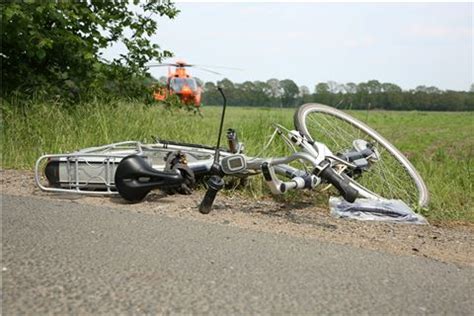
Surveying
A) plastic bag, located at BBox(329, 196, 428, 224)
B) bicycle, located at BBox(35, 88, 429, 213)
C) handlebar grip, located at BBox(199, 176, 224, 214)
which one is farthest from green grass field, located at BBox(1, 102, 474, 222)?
handlebar grip, located at BBox(199, 176, 224, 214)

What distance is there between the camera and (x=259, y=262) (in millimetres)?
2834

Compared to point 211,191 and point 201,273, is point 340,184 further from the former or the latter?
point 201,273

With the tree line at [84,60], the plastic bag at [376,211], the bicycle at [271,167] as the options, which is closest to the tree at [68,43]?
the tree line at [84,60]

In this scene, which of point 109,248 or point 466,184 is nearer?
point 109,248

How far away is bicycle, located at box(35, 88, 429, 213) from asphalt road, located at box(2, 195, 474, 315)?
620 millimetres

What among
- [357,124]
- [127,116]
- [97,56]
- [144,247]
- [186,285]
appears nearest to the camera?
[186,285]

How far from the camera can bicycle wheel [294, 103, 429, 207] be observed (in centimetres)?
509

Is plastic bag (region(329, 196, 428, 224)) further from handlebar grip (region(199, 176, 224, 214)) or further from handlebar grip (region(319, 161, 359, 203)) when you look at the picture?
handlebar grip (region(199, 176, 224, 214))

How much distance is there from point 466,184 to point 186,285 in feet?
17.2

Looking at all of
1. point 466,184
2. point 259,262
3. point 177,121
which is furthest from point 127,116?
point 259,262

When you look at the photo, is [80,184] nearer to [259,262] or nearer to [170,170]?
[170,170]

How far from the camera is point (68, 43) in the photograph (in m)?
8.73

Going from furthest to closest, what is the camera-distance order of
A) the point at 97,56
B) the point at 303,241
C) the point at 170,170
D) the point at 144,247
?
the point at 97,56
the point at 170,170
the point at 303,241
the point at 144,247

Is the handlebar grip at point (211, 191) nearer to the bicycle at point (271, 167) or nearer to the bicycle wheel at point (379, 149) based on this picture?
the bicycle at point (271, 167)
